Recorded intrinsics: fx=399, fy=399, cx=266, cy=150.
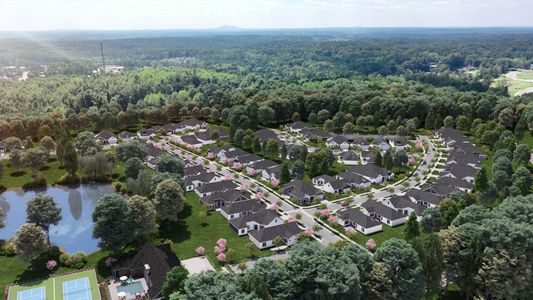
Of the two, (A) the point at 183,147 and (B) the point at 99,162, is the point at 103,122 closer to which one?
(A) the point at 183,147

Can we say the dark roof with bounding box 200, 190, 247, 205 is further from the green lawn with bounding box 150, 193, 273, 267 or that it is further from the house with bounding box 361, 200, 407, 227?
the house with bounding box 361, 200, 407, 227

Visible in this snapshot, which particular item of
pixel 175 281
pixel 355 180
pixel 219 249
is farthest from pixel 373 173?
pixel 175 281

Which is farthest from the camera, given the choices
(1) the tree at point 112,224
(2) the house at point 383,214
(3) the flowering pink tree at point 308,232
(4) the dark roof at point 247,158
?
(4) the dark roof at point 247,158

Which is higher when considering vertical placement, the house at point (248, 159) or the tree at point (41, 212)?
the tree at point (41, 212)

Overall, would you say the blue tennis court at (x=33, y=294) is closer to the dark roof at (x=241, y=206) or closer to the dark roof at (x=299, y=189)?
the dark roof at (x=241, y=206)

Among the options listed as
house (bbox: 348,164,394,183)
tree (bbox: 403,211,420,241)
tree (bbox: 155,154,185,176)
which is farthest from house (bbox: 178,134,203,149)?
tree (bbox: 403,211,420,241)

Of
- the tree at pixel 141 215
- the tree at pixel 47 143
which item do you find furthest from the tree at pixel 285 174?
the tree at pixel 47 143

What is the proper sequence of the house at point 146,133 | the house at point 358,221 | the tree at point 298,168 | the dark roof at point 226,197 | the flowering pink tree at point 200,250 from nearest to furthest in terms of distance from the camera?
the flowering pink tree at point 200,250
the house at point 358,221
the dark roof at point 226,197
the tree at point 298,168
the house at point 146,133

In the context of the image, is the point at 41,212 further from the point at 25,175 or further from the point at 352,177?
the point at 352,177
